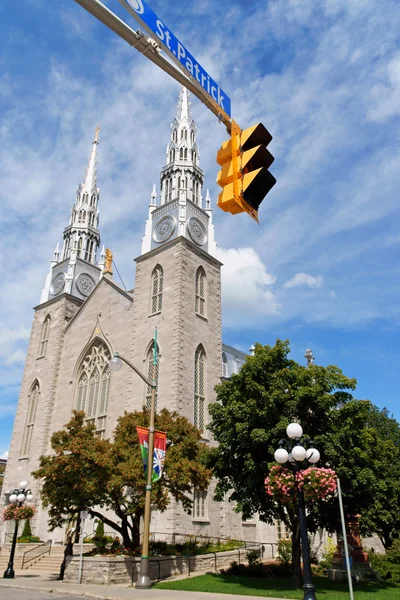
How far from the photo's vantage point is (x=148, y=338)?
3316 centimetres

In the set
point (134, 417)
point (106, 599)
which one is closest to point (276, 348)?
point (134, 417)

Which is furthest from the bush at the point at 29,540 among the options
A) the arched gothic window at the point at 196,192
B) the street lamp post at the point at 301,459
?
the arched gothic window at the point at 196,192

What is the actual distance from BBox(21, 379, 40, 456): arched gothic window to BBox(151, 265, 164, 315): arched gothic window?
1482 centimetres

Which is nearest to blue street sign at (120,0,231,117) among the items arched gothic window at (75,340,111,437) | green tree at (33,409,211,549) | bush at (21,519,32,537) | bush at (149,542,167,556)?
green tree at (33,409,211,549)

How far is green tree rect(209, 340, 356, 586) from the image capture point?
1925 centimetres

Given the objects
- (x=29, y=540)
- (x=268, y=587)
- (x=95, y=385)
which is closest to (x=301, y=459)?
(x=268, y=587)

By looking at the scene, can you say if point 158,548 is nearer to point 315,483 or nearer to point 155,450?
point 155,450

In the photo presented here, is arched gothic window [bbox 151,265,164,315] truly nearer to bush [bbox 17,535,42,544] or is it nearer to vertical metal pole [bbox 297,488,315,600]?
bush [bbox 17,535,42,544]

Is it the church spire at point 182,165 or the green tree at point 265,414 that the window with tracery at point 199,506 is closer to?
the green tree at point 265,414

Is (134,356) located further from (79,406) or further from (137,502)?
(137,502)

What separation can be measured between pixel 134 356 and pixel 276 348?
572 inches

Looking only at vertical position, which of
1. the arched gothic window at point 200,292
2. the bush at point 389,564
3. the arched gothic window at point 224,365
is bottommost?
the bush at point 389,564

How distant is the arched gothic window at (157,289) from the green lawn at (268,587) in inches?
689

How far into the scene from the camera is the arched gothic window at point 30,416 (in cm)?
4016
